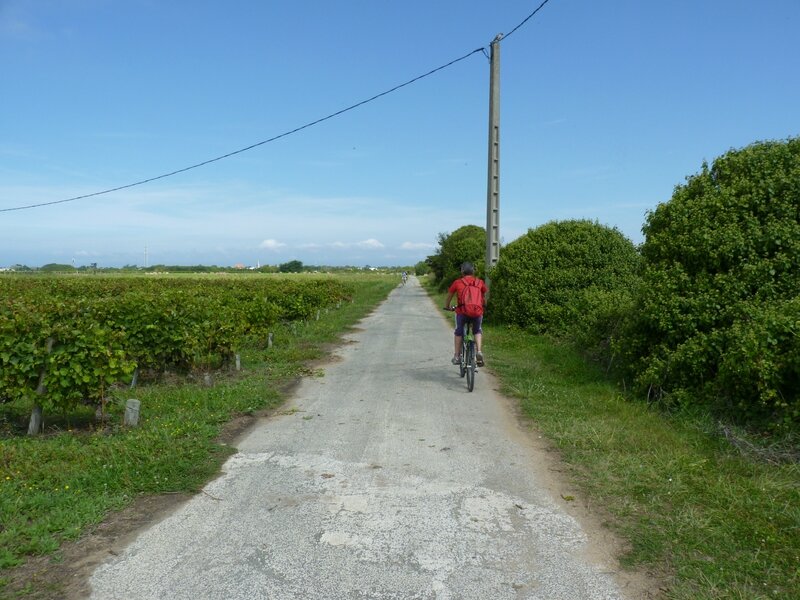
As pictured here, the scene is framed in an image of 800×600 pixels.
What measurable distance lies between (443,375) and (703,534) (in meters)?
6.22

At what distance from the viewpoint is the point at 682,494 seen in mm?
4562

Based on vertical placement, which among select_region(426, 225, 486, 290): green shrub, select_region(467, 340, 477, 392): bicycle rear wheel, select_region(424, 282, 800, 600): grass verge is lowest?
select_region(424, 282, 800, 600): grass verge

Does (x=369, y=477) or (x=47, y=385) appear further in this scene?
(x=47, y=385)

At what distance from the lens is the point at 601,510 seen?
4.37 meters

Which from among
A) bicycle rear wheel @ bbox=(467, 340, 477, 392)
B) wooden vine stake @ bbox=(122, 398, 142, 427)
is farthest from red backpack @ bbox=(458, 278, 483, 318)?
wooden vine stake @ bbox=(122, 398, 142, 427)

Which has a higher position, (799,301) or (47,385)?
(799,301)

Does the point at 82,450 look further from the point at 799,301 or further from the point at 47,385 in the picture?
the point at 799,301

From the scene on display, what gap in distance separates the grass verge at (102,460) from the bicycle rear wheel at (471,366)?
2670mm

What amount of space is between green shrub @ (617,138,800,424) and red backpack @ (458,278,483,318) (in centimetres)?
204

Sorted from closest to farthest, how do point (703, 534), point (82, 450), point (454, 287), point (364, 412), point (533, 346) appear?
point (703, 534)
point (82, 450)
point (364, 412)
point (454, 287)
point (533, 346)

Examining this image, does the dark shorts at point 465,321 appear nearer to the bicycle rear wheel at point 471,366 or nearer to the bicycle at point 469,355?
the bicycle at point 469,355

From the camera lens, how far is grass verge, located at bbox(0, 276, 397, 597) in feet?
13.1

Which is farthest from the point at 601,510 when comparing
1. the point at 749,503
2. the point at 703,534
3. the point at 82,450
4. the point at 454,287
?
the point at 454,287

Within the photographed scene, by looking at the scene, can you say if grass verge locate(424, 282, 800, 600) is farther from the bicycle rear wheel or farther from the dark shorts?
the dark shorts
